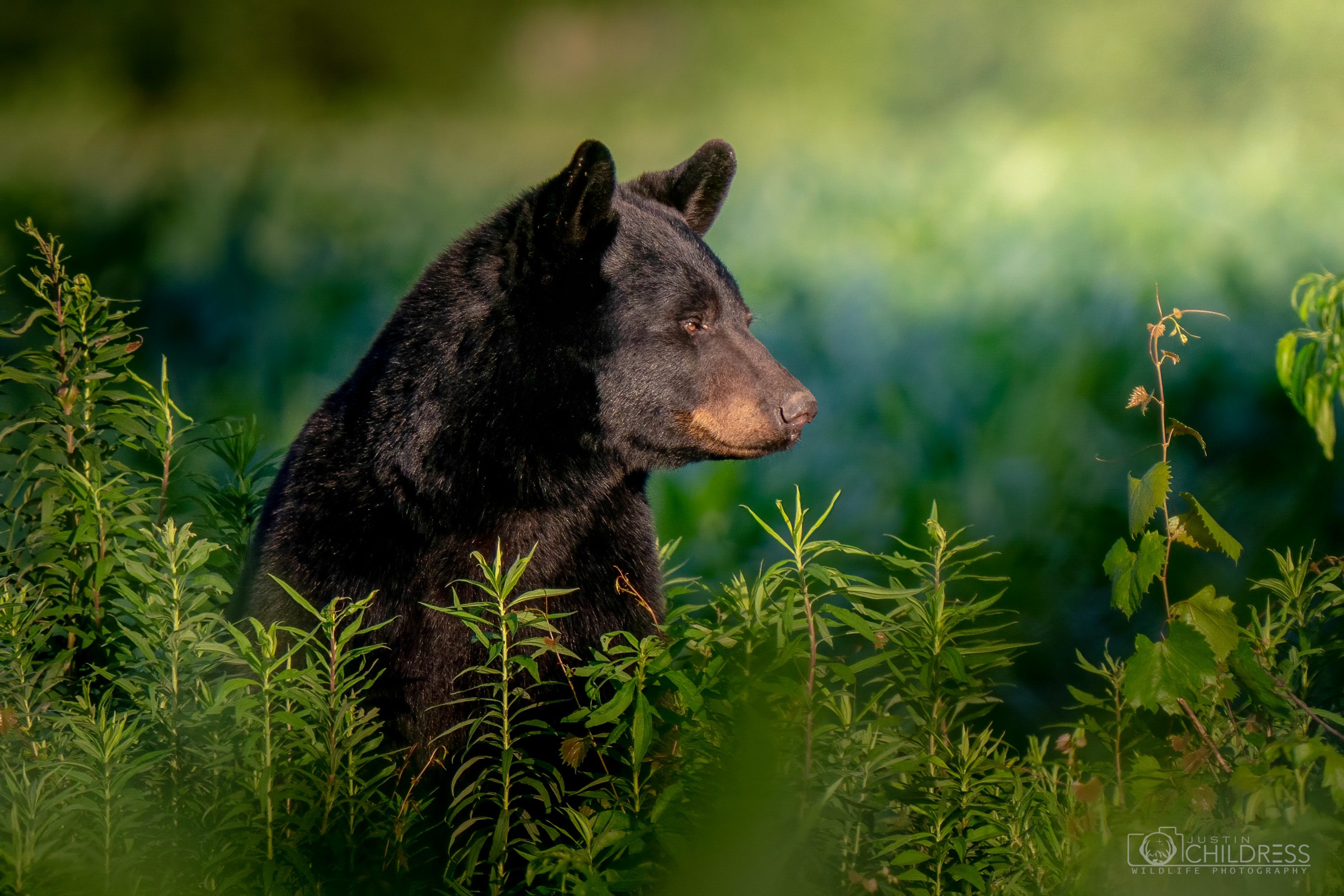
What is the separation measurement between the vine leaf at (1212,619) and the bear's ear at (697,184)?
6.04 ft

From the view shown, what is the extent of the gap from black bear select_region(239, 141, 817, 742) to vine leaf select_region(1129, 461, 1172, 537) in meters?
0.93

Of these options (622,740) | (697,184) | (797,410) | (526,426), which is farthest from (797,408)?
(622,740)

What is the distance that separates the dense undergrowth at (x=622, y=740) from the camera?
1.75m

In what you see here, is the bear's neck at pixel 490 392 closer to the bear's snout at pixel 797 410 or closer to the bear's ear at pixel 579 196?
the bear's ear at pixel 579 196

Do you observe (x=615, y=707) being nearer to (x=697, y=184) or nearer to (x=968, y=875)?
(x=968, y=875)

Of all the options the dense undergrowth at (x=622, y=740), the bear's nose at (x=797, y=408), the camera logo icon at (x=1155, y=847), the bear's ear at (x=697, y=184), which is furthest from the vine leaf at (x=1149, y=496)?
the bear's ear at (x=697, y=184)

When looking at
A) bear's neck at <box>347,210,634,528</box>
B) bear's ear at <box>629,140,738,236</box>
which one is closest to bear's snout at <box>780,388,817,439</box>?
bear's neck at <box>347,210,634,528</box>

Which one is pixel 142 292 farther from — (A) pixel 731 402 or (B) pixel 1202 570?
(B) pixel 1202 570

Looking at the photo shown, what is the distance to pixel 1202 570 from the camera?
375cm

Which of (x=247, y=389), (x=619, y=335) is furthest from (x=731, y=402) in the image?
(x=247, y=389)

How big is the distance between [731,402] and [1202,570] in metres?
1.75

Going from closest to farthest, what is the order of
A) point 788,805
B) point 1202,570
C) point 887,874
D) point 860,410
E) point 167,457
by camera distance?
point 788,805
point 887,874
point 167,457
point 1202,570
point 860,410

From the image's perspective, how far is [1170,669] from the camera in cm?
213

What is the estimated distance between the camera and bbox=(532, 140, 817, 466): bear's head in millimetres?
2992
